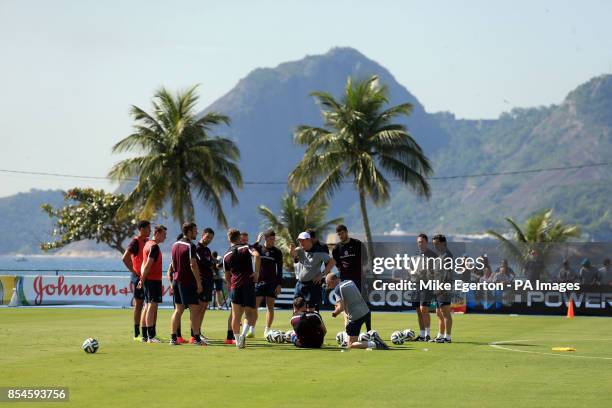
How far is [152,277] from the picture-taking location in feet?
67.7

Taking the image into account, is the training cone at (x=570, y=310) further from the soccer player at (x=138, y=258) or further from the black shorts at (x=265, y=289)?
the soccer player at (x=138, y=258)

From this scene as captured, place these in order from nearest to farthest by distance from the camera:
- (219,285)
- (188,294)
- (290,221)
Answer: (188,294)
(219,285)
(290,221)

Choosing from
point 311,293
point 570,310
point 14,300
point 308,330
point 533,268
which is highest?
point 533,268

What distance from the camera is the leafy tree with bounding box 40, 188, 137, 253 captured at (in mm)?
73875

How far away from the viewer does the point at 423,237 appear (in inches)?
851

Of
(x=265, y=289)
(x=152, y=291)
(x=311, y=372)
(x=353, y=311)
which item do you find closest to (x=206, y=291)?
(x=152, y=291)

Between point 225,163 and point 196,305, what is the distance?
33.8m

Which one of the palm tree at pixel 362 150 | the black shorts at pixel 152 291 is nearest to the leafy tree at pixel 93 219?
the palm tree at pixel 362 150

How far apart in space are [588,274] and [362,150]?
670 inches

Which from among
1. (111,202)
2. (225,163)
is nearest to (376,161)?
(225,163)

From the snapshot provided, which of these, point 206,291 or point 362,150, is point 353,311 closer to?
point 206,291

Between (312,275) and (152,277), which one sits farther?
(312,275)

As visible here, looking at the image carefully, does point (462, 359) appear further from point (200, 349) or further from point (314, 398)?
point (314, 398)

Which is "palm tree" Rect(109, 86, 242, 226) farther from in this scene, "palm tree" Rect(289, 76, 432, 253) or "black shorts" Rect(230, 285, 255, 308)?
"black shorts" Rect(230, 285, 255, 308)
